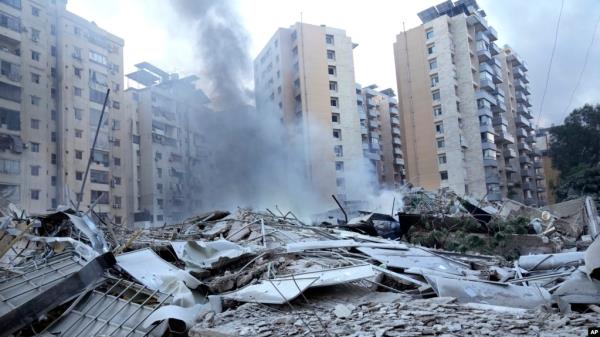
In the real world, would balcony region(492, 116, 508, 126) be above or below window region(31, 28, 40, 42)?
below

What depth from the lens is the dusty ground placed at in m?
2.97

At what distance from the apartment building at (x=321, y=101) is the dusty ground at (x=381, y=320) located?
1147 inches

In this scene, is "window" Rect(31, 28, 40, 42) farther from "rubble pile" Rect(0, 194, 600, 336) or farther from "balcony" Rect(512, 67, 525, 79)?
"balcony" Rect(512, 67, 525, 79)

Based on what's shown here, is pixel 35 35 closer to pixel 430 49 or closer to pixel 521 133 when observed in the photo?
pixel 430 49

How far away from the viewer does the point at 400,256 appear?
6551mm

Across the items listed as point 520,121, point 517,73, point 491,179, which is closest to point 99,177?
point 491,179

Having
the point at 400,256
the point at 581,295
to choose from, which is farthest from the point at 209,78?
the point at 581,295

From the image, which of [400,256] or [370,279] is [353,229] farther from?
[370,279]

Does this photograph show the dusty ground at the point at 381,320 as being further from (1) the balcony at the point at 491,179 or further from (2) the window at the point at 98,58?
(1) the balcony at the point at 491,179

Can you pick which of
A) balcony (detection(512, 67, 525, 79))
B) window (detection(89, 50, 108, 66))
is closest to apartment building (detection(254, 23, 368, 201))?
window (detection(89, 50, 108, 66))

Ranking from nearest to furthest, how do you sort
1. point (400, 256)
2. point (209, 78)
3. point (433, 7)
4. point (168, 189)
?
point (400, 256)
point (209, 78)
point (168, 189)
point (433, 7)

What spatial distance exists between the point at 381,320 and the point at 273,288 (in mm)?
1514

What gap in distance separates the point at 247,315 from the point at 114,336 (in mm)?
1425

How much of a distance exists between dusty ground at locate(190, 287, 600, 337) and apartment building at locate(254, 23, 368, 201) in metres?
29.1
